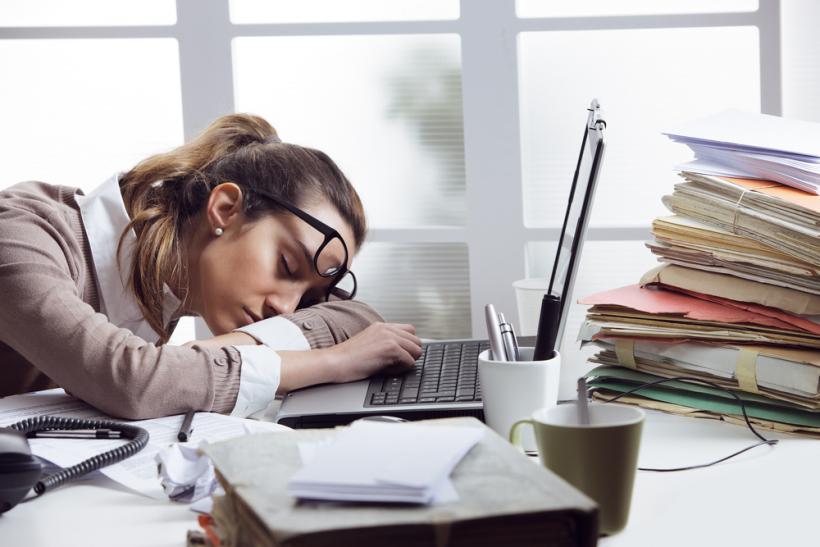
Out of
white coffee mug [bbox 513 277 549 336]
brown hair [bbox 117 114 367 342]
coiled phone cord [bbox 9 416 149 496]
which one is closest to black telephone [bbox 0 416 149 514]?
coiled phone cord [bbox 9 416 149 496]

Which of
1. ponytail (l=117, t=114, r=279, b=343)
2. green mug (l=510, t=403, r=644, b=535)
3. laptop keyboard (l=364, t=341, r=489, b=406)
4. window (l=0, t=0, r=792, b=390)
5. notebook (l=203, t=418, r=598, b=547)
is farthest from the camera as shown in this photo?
window (l=0, t=0, r=792, b=390)

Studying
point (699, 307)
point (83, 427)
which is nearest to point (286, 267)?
point (83, 427)

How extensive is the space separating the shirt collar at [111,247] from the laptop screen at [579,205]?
61 centimetres

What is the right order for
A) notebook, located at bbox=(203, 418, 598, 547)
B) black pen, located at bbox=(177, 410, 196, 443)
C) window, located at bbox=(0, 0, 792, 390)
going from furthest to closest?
window, located at bbox=(0, 0, 792, 390) < black pen, located at bbox=(177, 410, 196, 443) < notebook, located at bbox=(203, 418, 598, 547)

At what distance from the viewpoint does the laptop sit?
943 millimetres

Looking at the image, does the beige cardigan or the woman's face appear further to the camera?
the woman's face

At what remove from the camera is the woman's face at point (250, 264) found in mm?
1359

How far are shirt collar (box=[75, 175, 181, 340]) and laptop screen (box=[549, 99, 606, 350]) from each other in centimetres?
61

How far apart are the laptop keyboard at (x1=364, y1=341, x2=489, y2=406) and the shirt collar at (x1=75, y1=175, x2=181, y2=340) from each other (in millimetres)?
384

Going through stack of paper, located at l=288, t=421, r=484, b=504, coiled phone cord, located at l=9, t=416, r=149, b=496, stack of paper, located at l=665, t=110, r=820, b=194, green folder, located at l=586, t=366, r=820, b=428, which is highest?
stack of paper, located at l=665, t=110, r=820, b=194

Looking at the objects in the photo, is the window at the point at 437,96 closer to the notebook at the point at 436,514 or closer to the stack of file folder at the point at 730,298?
the stack of file folder at the point at 730,298

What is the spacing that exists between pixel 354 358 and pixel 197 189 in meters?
0.41

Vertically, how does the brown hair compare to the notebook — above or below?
above

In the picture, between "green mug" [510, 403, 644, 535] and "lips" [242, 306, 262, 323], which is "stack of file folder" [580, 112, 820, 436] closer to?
"green mug" [510, 403, 644, 535]
